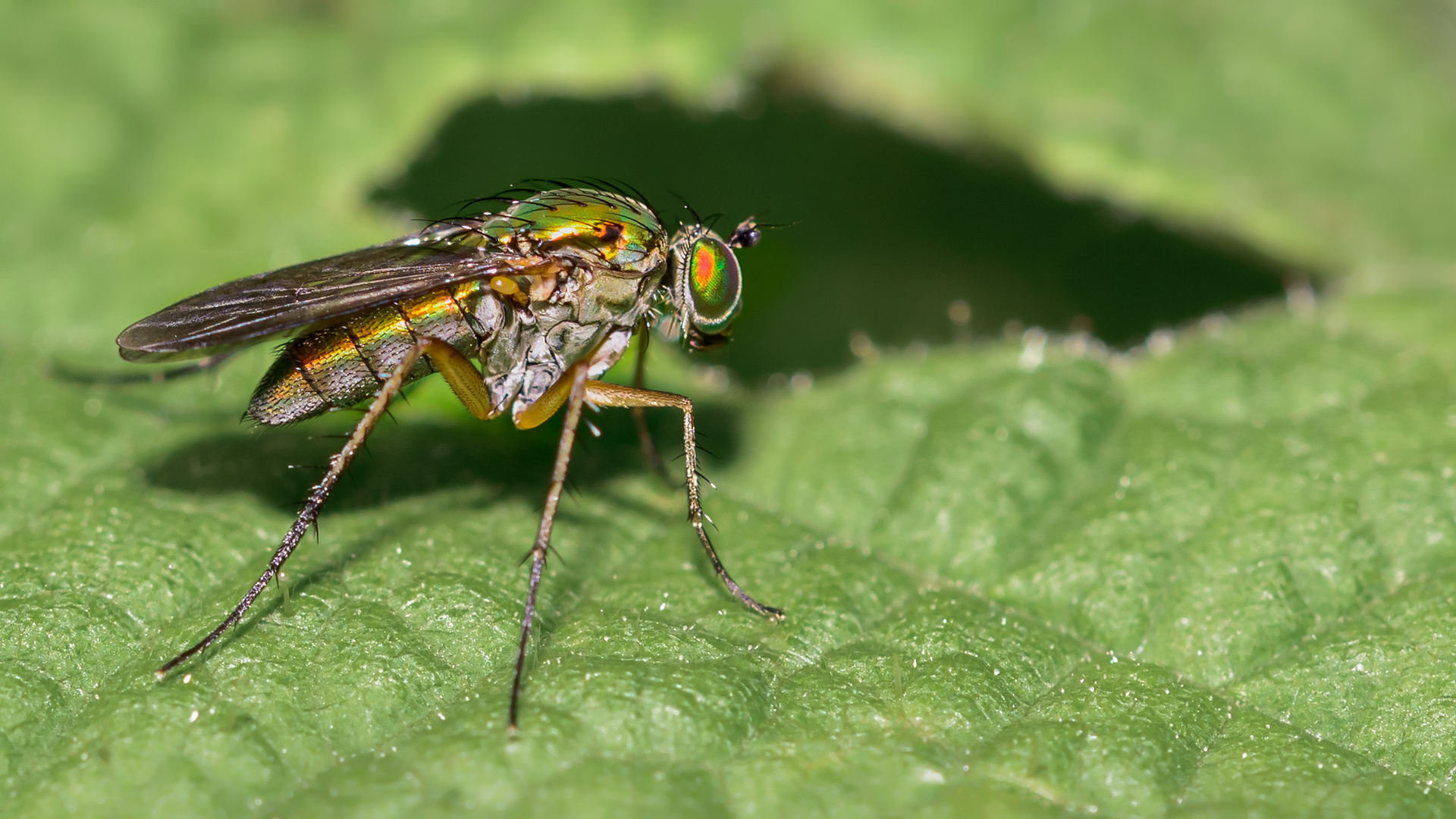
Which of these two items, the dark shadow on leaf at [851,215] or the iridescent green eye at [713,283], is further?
the dark shadow on leaf at [851,215]

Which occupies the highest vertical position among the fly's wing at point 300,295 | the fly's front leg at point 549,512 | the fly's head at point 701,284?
the fly's head at point 701,284

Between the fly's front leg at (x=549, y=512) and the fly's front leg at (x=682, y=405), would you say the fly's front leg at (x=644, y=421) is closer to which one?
the fly's front leg at (x=682, y=405)

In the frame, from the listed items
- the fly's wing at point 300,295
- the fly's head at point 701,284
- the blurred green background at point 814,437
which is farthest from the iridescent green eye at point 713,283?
the fly's wing at point 300,295

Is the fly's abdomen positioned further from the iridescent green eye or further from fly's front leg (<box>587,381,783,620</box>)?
the iridescent green eye

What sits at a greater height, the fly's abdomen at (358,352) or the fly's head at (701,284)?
the fly's head at (701,284)

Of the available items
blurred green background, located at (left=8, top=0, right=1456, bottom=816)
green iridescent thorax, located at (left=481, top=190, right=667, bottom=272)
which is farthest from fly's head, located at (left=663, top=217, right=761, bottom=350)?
blurred green background, located at (left=8, top=0, right=1456, bottom=816)

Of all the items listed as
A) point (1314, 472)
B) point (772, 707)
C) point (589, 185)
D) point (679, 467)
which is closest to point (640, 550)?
point (679, 467)

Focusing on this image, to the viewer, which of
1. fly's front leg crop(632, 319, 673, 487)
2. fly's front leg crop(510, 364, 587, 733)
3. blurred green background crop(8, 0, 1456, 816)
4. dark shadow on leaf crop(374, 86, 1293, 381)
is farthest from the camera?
dark shadow on leaf crop(374, 86, 1293, 381)

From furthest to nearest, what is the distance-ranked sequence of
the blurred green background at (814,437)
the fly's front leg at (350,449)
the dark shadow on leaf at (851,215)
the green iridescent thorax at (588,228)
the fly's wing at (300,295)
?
the dark shadow on leaf at (851,215), the green iridescent thorax at (588,228), the fly's wing at (300,295), the fly's front leg at (350,449), the blurred green background at (814,437)
